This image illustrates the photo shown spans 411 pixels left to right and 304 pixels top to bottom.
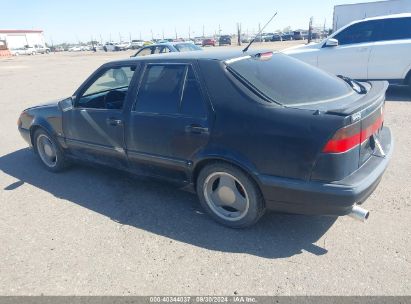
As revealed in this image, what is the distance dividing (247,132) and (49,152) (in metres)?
3.43

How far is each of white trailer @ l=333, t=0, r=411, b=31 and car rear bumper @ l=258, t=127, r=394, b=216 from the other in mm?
21892

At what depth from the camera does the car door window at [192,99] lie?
9.97ft

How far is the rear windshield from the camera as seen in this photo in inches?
113

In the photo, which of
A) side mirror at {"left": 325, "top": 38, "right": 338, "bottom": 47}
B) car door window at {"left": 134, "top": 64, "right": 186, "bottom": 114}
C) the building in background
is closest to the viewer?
car door window at {"left": 134, "top": 64, "right": 186, "bottom": 114}

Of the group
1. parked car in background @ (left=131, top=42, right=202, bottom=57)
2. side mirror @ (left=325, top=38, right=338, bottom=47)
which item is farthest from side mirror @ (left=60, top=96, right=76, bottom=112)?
parked car in background @ (left=131, top=42, right=202, bottom=57)

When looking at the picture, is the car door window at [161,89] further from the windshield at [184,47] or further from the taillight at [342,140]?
the windshield at [184,47]

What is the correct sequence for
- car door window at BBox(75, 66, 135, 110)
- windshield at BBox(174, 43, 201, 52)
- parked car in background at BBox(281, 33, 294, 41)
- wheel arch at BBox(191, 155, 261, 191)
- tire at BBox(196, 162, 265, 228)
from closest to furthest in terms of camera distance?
wheel arch at BBox(191, 155, 261, 191) → tire at BBox(196, 162, 265, 228) → car door window at BBox(75, 66, 135, 110) → windshield at BBox(174, 43, 201, 52) → parked car in background at BBox(281, 33, 294, 41)

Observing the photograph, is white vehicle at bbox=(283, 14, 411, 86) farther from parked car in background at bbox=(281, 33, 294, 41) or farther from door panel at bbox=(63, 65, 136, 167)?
parked car in background at bbox=(281, 33, 294, 41)

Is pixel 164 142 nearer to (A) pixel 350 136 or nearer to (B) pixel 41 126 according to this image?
(A) pixel 350 136

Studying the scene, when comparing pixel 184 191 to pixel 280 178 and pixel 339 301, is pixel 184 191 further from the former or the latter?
pixel 339 301

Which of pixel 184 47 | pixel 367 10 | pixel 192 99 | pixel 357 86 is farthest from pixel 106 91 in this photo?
pixel 367 10

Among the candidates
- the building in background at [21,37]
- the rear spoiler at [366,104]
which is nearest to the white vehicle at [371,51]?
the rear spoiler at [366,104]

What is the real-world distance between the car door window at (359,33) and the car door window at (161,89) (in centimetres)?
651

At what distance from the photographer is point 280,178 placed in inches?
105
